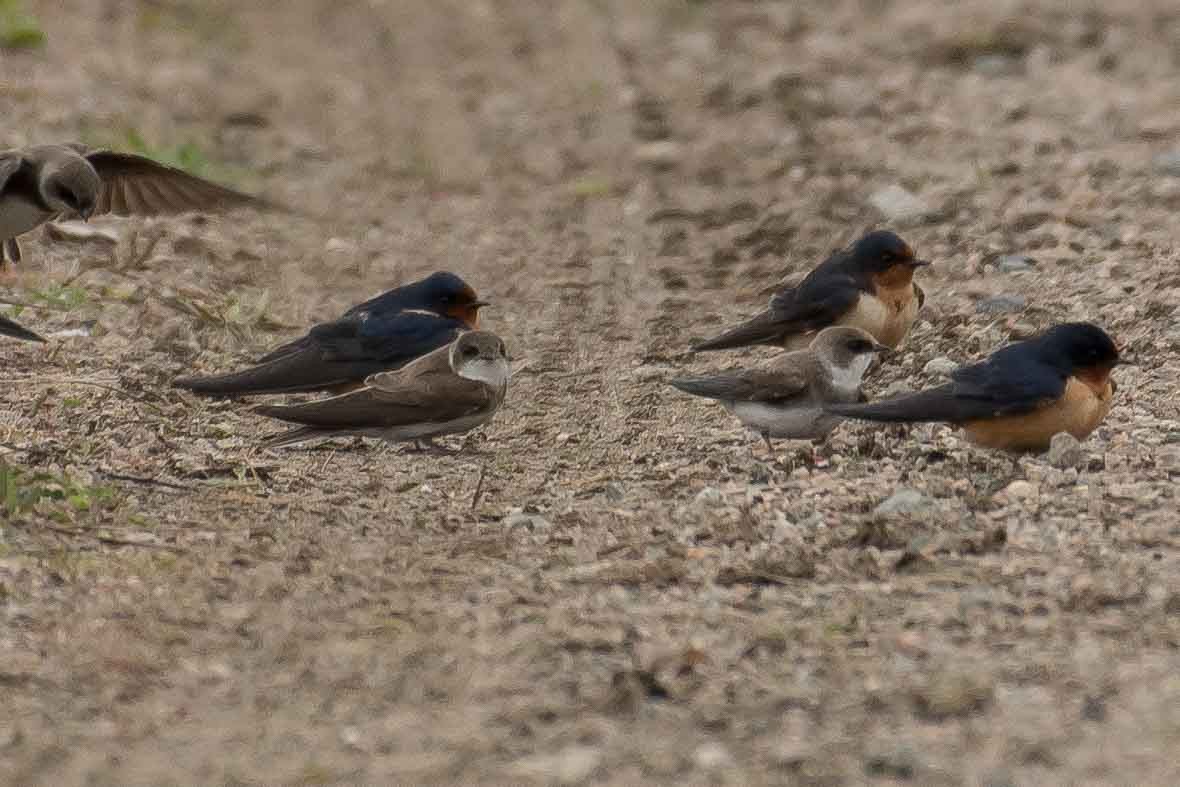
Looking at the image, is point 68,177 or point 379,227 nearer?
point 68,177

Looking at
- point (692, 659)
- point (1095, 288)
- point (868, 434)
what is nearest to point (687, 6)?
point (1095, 288)

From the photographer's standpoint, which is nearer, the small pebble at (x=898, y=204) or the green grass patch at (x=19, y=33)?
the small pebble at (x=898, y=204)

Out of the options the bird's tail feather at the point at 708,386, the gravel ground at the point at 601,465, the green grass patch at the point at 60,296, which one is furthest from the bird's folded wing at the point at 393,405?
the green grass patch at the point at 60,296

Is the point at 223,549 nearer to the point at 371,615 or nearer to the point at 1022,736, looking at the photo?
the point at 371,615

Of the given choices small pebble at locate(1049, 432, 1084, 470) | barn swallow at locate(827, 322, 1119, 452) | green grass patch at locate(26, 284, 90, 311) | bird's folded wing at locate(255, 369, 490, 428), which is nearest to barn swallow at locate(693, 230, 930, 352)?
bird's folded wing at locate(255, 369, 490, 428)

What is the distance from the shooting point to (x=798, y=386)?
7.29 meters

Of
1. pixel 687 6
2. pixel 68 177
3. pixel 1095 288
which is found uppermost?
pixel 68 177

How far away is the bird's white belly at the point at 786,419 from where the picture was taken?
23.8ft

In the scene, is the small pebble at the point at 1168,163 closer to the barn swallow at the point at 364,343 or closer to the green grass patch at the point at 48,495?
the barn swallow at the point at 364,343

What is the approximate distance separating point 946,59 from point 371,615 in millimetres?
9632

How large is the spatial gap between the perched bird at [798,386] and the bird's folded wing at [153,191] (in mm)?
2389

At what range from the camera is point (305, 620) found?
553cm

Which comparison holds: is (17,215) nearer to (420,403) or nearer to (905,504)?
(420,403)

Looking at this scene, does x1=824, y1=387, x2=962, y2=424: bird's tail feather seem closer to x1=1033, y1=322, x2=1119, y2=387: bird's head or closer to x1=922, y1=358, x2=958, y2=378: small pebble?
x1=1033, y1=322, x2=1119, y2=387: bird's head
